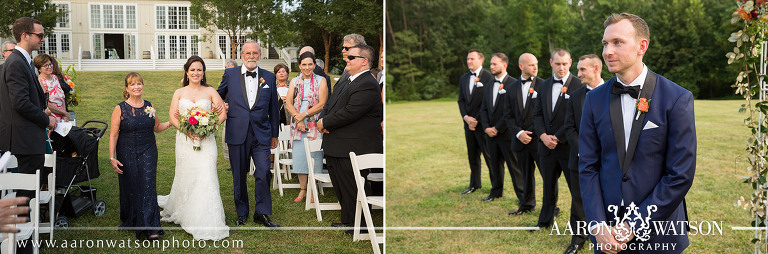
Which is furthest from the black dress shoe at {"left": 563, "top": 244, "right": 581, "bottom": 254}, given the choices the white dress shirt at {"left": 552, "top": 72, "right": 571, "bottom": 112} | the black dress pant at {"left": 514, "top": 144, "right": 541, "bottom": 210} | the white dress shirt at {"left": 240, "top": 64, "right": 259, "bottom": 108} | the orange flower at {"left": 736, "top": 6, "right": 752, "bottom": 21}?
the white dress shirt at {"left": 240, "top": 64, "right": 259, "bottom": 108}

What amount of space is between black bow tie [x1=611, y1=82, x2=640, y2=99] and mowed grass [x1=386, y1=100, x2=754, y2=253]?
2133mm

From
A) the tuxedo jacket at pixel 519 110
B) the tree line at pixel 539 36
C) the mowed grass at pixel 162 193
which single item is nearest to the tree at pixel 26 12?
the mowed grass at pixel 162 193

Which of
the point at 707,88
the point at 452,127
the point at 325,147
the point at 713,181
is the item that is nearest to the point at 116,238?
the point at 325,147

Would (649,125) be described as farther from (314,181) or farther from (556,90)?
(314,181)

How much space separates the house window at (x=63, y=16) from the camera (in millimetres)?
4568

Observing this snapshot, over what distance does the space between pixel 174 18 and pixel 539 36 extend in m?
32.5

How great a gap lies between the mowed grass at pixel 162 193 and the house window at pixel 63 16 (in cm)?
37

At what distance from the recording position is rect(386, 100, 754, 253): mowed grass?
5.64 meters

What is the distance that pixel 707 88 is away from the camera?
2695cm

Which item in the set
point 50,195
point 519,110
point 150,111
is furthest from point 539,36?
point 50,195

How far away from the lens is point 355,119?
16.5 feet

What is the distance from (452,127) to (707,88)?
13841mm

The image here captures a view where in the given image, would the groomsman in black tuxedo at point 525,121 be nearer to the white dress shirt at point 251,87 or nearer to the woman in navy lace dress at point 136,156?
the white dress shirt at point 251,87

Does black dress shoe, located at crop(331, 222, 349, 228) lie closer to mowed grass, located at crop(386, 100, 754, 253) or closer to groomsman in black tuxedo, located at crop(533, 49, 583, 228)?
mowed grass, located at crop(386, 100, 754, 253)
